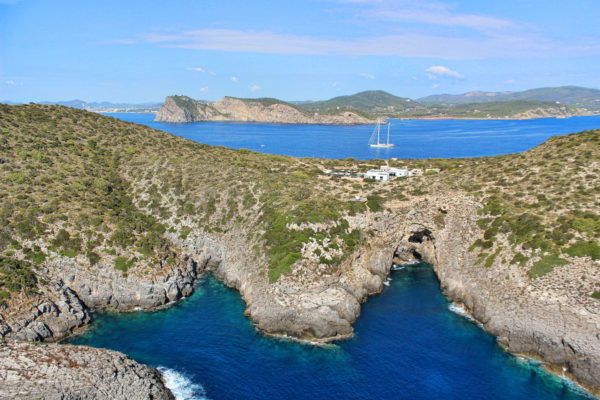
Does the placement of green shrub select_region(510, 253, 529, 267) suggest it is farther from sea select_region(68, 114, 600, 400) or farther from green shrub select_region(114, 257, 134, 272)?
green shrub select_region(114, 257, 134, 272)

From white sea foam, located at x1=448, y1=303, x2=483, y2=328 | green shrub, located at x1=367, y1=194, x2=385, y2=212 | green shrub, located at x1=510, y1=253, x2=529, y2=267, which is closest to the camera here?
green shrub, located at x1=510, y1=253, x2=529, y2=267

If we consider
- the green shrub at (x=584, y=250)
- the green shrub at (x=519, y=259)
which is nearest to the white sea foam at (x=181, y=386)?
the green shrub at (x=519, y=259)

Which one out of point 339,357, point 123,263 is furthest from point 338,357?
point 123,263

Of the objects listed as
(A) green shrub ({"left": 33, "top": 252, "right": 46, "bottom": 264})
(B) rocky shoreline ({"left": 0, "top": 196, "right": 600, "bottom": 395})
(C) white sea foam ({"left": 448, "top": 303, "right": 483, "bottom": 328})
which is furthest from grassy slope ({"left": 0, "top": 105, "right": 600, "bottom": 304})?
(C) white sea foam ({"left": 448, "top": 303, "right": 483, "bottom": 328})

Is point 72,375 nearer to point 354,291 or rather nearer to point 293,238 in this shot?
point 293,238

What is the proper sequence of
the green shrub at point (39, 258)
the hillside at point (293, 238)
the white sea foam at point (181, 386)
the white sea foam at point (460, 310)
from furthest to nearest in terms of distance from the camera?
the green shrub at point (39, 258) < the white sea foam at point (460, 310) < the hillside at point (293, 238) < the white sea foam at point (181, 386)

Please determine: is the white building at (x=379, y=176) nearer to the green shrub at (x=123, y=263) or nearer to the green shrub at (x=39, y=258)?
the green shrub at (x=123, y=263)
